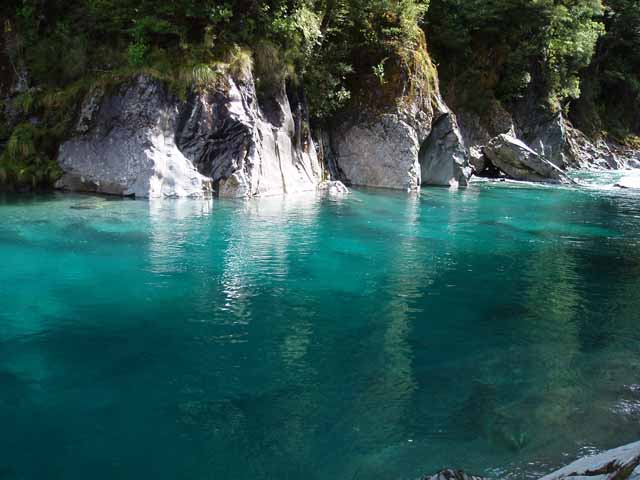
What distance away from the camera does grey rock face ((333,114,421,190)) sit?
26.1m

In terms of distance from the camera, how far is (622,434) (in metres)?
5.46

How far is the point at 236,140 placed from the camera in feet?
67.1

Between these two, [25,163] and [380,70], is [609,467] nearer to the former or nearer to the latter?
[25,163]

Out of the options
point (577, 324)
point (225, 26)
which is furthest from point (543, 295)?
point (225, 26)

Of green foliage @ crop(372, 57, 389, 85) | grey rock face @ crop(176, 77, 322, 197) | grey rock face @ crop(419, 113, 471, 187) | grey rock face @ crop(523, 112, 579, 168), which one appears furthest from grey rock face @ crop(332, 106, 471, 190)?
grey rock face @ crop(523, 112, 579, 168)

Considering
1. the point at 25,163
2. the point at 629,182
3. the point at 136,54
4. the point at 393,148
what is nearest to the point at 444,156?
the point at 393,148

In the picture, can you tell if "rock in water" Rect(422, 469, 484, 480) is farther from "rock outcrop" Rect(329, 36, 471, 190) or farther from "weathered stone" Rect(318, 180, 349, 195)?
"rock outcrop" Rect(329, 36, 471, 190)

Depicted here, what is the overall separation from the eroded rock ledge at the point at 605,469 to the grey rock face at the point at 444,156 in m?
25.0

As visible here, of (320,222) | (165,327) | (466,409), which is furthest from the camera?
(320,222)

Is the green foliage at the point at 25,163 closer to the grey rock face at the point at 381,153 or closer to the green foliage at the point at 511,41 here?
the grey rock face at the point at 381,153

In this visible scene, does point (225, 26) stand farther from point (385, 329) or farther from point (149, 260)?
→ point (385, 329)

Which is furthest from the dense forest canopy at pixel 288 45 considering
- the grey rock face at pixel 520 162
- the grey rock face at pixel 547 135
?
the grey rock face at pixel 520 162

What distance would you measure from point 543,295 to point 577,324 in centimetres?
146

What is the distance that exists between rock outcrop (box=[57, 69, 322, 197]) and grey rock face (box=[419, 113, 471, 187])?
9.98 m
